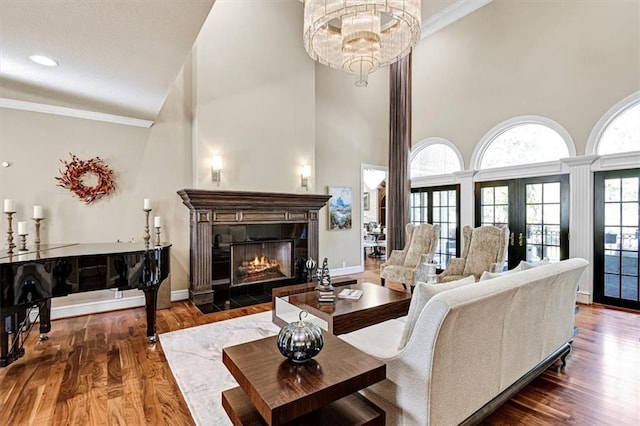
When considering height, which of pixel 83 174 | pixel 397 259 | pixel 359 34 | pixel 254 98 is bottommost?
pixel 397 259

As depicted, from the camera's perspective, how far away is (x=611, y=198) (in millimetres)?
4672

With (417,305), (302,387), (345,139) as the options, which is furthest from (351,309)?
(345,139)

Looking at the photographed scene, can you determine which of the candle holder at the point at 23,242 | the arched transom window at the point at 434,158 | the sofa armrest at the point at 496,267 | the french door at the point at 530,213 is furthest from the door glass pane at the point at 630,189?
the candle holder at the point at 23,242

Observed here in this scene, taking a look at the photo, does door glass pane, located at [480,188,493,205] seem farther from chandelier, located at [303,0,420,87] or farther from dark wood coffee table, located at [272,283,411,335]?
dark wood coffee table, located at [272,283,411,335]

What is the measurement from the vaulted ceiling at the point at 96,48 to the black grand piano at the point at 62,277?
176 centimetres

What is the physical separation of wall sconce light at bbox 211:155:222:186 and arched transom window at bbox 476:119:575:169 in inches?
193

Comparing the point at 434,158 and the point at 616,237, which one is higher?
the point at 434,158

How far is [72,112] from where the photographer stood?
13.9ft

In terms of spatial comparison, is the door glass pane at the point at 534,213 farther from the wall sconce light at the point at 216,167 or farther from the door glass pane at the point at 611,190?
the wall sconce light at the point at 216,167

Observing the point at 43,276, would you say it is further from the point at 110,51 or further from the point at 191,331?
the point at 110,51

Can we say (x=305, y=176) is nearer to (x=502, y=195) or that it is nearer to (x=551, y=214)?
(x=502, y=195)

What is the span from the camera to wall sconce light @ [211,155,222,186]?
5.04 metres

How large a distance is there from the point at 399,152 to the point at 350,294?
14.4ft

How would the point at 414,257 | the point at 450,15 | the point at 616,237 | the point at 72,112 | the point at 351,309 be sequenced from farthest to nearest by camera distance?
the point at 450,15, the point at 414,257, the point at 616,237, the point at 72,112, the point at 351,309
